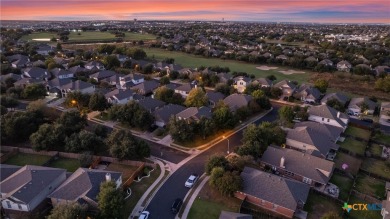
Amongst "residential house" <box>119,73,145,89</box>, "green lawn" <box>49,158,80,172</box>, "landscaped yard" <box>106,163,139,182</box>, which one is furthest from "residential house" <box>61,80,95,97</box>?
"landscaped yard" <box>106,163,139,182</box>

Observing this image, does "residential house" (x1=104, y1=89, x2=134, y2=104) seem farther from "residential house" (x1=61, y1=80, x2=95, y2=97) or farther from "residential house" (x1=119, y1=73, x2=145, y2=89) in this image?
"residential house" (x1=119, y1=73, x2=145, y2=89)

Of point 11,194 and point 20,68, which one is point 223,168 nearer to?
point 11,194

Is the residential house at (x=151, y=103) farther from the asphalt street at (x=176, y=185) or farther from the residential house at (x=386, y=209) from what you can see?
the residential house at (x=386, y=209)

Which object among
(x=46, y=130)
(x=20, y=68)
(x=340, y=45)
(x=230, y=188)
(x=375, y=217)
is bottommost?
(x=375, y=217)

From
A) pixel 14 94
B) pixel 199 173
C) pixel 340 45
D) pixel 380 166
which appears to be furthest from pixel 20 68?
pixel 340 45

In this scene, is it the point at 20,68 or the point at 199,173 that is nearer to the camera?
the point at 199,173

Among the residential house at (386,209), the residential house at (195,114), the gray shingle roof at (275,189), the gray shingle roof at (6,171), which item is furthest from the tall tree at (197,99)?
the residential house at (386,209)
